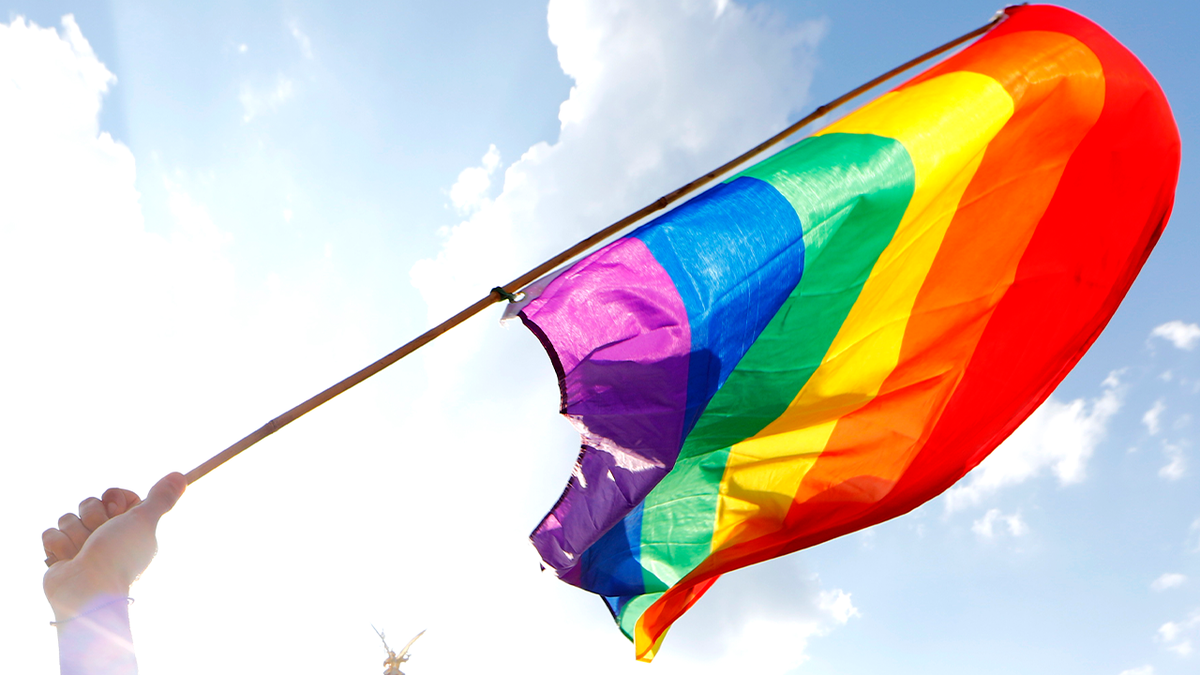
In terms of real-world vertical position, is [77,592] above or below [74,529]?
below

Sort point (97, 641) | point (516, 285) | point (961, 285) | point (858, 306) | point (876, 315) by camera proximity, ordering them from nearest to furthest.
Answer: point (97, 641) → point (516, 285) → point (858, 306) → point (876, 315) → point (961, 285)

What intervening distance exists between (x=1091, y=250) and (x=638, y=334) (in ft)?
11.9

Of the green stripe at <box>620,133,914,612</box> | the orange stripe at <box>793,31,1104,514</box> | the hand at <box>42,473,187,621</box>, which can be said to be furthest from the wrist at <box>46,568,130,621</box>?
the orange stripe at <box>793,31,1104,514</box>

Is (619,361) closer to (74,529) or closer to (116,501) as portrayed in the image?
(116,501)

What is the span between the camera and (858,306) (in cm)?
418

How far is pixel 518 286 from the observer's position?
2949mm

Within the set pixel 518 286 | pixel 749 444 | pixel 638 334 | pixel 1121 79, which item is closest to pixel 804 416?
pixel 749 444

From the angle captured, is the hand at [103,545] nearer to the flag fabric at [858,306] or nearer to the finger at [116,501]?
the finger at [116,501]

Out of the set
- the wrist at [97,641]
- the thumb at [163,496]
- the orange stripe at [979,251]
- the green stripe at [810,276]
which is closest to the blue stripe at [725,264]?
the green stripe at [810,276]

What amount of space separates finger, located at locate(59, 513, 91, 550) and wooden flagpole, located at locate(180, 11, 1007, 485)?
1.01ft

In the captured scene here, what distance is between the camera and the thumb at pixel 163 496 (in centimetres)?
187

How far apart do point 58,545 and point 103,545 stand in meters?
0.25

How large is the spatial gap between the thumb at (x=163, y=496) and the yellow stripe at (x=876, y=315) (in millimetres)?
2920

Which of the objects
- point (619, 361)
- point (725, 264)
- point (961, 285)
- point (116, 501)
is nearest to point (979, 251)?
point (961, 285)
